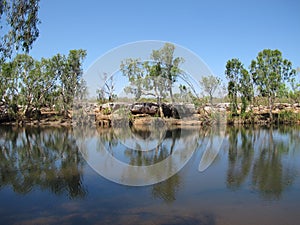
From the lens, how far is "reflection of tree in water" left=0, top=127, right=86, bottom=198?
8.96 m

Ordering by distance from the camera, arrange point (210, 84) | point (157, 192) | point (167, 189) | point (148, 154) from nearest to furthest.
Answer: point (157, 192), point (167, 189), point (148, 154), point (210, 84)

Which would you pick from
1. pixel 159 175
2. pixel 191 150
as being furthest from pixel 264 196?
pixel 191 150

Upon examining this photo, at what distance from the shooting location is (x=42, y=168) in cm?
1143

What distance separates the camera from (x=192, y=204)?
735cm

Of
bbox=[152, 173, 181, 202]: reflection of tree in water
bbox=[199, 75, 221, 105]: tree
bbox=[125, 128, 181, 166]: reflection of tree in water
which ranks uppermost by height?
bbox=[199, 75, 221, 105]: tree

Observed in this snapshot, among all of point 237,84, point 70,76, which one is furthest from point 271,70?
point 70,76

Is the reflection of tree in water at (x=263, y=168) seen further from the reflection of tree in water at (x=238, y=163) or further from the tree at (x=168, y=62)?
the tree at (x=168, y=62)

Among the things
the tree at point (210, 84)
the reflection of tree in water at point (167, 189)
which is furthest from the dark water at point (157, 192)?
the tree at point (210, 84)

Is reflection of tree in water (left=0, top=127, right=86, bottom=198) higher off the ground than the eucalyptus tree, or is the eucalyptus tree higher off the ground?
the eucalyptus tree

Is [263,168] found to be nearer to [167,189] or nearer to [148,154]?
[167,189]

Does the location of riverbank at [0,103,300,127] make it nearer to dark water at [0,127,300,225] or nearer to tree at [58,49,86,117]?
tree at [58,49,86,117]

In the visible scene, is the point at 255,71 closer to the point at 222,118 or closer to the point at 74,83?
the point at 222,118

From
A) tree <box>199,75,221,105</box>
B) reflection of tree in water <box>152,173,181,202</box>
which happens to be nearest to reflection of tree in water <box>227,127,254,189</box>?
reflection of tree in water <box>152,173,181,202</box>

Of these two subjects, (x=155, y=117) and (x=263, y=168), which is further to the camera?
(x=155, y=117)
